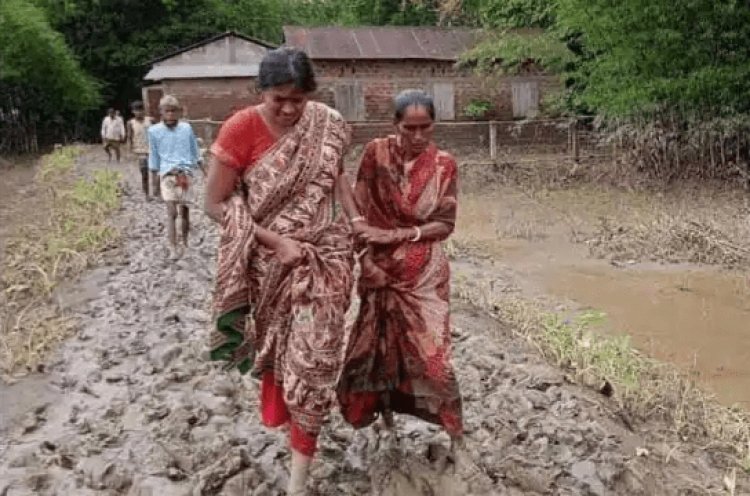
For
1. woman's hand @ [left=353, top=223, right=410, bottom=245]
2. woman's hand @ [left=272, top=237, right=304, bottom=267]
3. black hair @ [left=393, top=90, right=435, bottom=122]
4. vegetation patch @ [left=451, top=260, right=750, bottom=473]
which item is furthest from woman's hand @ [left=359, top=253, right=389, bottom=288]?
vegetation patch @ [left=451, top=260, right=750, bottom=473]

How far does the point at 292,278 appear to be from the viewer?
320cm

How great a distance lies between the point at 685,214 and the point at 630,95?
3550 millimetres

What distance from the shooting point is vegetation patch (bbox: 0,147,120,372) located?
19.2 ft

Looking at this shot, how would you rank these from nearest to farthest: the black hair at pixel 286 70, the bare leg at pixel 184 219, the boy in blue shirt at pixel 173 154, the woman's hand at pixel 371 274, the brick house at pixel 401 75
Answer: the black hair at pixel 286 70
the woman's hand at pixel 371 274
the boy in blue shirt at pixel 173 154
the bare leg at pixel 184 219
the brick house at pixel 401 75

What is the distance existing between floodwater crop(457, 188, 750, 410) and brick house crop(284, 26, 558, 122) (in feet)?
35.7

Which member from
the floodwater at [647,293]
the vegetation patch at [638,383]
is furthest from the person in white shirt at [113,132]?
the vegetation patch at [638,383]

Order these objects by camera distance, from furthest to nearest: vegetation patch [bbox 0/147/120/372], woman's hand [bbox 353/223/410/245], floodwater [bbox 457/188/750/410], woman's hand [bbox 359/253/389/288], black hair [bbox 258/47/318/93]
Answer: floodwater [bbox 457/188/750/410] < vegetation patch [bbox 0/147/120/372] < woman's hand [bbox 359/253/389/288] < woman's hand [bbox 353/223/410/245] < black hair [bbox 258/47/318/93]

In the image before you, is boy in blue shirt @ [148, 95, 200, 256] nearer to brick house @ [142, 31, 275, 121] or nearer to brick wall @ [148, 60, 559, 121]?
brick wall @ [148, 60, 559, 121]

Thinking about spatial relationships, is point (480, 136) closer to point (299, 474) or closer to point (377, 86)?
point (377, 86)

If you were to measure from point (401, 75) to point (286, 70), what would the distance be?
→ 20.9 m

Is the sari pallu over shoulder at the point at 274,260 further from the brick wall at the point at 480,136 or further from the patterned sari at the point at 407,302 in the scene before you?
the brick wall at the point at 480,136

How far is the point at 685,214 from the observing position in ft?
37.8

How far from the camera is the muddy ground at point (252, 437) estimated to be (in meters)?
3.66

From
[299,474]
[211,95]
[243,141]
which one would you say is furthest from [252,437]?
[211,95]
